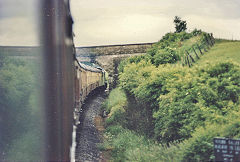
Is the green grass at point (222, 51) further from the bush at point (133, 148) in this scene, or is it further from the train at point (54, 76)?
the train at point (54, 76)

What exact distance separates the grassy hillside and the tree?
1.93 feet

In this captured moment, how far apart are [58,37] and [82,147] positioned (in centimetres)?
642

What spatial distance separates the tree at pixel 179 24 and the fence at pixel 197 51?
97 cm

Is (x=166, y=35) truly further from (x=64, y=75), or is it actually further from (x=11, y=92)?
(x=64, y=75)

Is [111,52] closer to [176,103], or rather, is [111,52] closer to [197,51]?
[197,51]

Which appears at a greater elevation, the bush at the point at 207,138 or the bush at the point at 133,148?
the bush at the point at 207,138

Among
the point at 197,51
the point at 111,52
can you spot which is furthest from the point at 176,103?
the point at 111,52

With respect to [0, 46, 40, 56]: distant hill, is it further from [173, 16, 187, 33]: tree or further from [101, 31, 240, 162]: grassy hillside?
[173, 16, 187, 33]: tree

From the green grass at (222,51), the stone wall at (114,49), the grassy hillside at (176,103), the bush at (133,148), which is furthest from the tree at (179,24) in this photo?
the bush at (133,148)

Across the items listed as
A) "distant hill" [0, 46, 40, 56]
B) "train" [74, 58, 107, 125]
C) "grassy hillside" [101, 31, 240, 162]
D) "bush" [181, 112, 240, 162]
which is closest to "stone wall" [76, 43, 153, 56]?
"grassy hillside" [101, 31, 240, 162]

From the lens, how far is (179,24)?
11.4 metres

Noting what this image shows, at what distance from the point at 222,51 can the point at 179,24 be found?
7.02ft

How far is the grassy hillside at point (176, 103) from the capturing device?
25.0 ft

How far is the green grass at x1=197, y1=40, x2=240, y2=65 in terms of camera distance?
1165 cm
